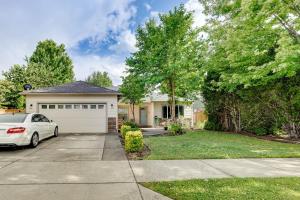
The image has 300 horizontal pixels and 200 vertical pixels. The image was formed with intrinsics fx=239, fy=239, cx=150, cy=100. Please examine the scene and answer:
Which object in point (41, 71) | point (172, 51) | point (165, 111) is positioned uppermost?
point (41, 71)

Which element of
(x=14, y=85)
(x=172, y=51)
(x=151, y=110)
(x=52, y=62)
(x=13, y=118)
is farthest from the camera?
(x=52, y=62)

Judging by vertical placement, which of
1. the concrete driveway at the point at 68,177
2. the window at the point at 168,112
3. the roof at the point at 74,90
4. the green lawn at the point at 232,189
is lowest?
the green lawn at the point at 232,189

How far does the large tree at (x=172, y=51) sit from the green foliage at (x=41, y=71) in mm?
16741

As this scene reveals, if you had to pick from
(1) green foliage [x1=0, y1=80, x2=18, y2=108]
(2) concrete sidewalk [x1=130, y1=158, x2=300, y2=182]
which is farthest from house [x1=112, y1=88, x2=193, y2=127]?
(2) concrete sidewalk [x1=130, y1=158, x2=300, y2=182]

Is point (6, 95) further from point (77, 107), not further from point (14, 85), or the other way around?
point (77, 107)

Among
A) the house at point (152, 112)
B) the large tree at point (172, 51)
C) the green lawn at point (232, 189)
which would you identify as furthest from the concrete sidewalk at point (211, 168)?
the house at point (152, 112)

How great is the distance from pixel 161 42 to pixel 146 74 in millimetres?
2320

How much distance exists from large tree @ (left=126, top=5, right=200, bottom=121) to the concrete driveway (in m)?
8.59

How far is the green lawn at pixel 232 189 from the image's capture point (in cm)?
403

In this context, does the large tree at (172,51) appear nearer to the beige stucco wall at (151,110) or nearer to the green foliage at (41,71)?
the beige stucco wall at (151,110)

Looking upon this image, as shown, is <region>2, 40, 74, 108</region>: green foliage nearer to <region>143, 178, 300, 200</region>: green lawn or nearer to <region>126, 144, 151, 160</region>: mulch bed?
<region>126, 144, 151, 160</region>: mulch bed

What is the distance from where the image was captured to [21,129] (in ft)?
28.7

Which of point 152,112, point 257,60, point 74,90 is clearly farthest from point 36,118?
point 152,112

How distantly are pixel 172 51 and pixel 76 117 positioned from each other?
7.49 m
